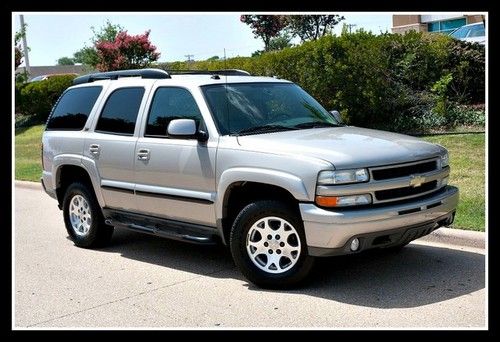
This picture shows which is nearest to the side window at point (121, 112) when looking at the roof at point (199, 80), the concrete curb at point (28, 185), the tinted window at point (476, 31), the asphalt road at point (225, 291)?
the roof at point (199, 80)

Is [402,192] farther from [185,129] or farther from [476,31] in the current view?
[476,31]

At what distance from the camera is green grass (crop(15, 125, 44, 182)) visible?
14.3m

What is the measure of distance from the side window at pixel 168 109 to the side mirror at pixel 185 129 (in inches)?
9.8

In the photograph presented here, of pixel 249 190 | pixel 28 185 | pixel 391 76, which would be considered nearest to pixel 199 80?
pixel 249 190

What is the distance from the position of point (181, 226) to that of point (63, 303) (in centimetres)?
137

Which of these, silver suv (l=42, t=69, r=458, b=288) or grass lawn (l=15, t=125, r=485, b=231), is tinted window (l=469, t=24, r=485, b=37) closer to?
grass lawn (l=15, t=125, r=485, b=231)

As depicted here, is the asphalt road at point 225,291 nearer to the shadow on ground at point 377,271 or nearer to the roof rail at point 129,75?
the shadow on ground at point 377,271

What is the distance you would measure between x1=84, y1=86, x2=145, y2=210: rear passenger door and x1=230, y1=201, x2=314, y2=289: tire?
1.64 meters

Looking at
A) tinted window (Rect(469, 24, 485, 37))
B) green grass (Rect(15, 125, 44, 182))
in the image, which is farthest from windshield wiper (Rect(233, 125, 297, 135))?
tinted window (Rect(469, 24, 485, 37))

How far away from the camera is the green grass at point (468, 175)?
740 centimetres

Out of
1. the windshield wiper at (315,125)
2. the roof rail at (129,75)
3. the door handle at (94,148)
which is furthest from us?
the door handle at (94,148)

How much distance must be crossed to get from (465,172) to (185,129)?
16.7 ft

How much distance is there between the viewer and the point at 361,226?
5.31 meters

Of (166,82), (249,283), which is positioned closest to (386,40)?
(166,82)
